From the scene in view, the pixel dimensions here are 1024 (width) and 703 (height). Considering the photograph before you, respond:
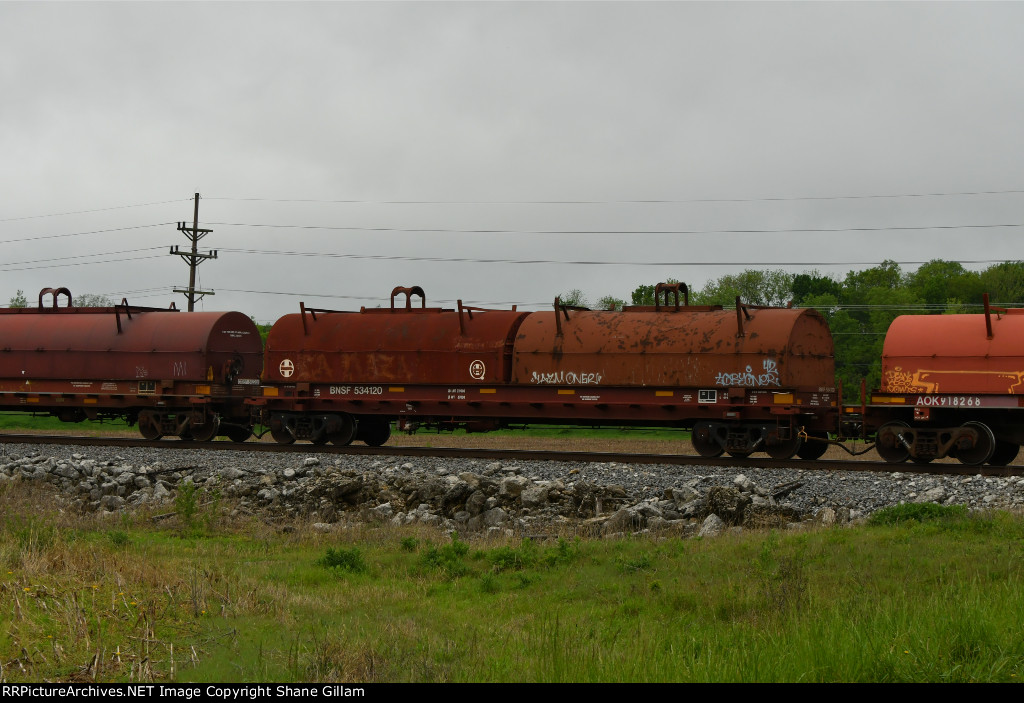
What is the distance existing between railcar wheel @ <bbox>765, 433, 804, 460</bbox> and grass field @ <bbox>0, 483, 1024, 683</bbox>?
24.0 ft

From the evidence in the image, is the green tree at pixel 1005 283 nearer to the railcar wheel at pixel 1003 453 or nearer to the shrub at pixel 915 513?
the railcar wheel at pixel 1003 453

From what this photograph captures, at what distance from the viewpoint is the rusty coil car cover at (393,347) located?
22.6 metres

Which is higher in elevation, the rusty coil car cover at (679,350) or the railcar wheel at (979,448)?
the rusty coil car cover at (679,350)

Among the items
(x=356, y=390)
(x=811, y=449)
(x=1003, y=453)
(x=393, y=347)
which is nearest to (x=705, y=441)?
(x=811, y=449)

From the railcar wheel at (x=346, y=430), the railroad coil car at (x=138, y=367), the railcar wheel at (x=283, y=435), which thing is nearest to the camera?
the railcar wheel at (x=346, y=430)

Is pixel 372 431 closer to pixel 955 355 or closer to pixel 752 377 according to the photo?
pixel 752 377

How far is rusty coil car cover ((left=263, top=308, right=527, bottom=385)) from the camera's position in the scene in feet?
74.0

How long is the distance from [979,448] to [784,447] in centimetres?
383

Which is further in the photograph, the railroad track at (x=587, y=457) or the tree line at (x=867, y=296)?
the tree line at (x=867, y=296)

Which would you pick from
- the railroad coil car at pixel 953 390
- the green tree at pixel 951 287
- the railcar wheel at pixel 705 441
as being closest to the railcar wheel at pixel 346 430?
the railcar wheel at pixel 705 441

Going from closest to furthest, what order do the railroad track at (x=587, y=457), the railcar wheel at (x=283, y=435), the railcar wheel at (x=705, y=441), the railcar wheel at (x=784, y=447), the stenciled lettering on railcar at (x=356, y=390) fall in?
the railroad track at (x=587, y=457) → the railcar wheel at (x=784, y=447) → the railcar wheel at (x=705, y=441) → the stenciled lettering on railcar at (x=356, y=390) → the railcar wheel at (x=283, y=435)

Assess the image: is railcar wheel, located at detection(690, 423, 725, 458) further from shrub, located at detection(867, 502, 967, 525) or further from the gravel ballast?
shrub, located at detection(867, 502, 967, 525)

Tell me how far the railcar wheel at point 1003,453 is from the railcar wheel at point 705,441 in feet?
18.7

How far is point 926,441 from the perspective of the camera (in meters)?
19.3
